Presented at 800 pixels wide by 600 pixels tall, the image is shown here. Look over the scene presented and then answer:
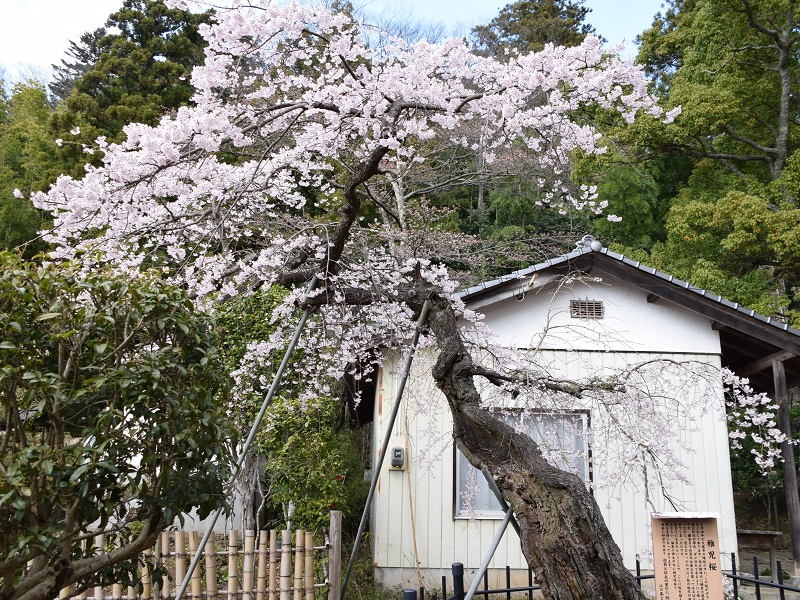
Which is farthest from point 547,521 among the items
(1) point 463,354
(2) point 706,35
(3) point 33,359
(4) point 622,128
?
Result: (2) point 706,35

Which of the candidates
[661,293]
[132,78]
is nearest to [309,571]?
[661,293]

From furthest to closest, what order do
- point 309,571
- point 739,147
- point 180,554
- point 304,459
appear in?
point 739,147, point 304,459, point 309,571, point 180,554

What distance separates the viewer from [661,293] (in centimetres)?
736

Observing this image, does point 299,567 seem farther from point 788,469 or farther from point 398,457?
point 788,469

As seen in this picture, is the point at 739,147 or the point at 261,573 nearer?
the point at 261,573

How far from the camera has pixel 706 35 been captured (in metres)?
12.2

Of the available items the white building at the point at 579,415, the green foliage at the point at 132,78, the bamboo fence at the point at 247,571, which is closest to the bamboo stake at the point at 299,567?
the bamboo fence at the point at 247,571

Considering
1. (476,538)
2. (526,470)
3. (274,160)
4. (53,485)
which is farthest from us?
(476,538)

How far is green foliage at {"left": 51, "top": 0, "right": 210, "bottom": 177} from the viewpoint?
1391 centimetres

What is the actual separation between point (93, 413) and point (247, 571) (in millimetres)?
2183

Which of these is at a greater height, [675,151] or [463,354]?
[675,151]

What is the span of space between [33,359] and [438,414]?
5.11 metres

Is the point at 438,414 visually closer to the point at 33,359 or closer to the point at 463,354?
the point at 463,354

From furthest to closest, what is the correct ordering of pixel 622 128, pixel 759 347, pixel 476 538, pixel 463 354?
pixel 622 128
pixel 759 347
pixel 476 538
pixel 463 354
